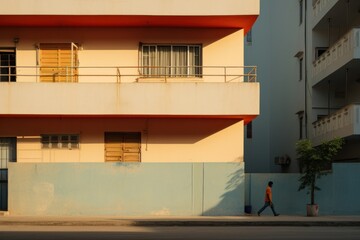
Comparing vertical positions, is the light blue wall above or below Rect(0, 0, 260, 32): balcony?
below

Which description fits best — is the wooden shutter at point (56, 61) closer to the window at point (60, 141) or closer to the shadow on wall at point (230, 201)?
the window at point (60, 141)

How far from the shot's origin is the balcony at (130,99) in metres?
22.5

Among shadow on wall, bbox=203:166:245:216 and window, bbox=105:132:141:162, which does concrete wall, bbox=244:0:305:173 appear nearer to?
shadow on wall, bbox=203:166:245:216

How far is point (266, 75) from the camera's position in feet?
122

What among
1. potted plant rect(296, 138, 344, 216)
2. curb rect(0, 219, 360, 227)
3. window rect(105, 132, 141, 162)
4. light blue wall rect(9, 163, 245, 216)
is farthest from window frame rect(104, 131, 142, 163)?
potted plant rect(296, 138, 344, 216)

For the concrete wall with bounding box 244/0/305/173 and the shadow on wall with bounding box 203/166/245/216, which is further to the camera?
the concrete wall with bounding box 244/0/305/173

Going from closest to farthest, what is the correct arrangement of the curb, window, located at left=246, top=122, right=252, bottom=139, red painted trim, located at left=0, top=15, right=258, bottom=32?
1. the curb
2. red painted trim, located at left=0, top=15, right=258, bottom=32
3. window, located at left=246, top=122, right=252, bottom=139

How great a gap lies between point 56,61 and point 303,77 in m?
14.5

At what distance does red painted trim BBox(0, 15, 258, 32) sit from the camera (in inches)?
902

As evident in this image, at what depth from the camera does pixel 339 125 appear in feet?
85.2

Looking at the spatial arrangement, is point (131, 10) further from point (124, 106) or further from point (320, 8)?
point (320, 8)

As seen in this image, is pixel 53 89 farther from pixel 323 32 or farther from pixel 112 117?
pixel 323 32

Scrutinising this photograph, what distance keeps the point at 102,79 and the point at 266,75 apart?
15915mm

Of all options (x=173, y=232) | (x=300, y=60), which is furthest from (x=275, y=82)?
(x=173, y=232)
